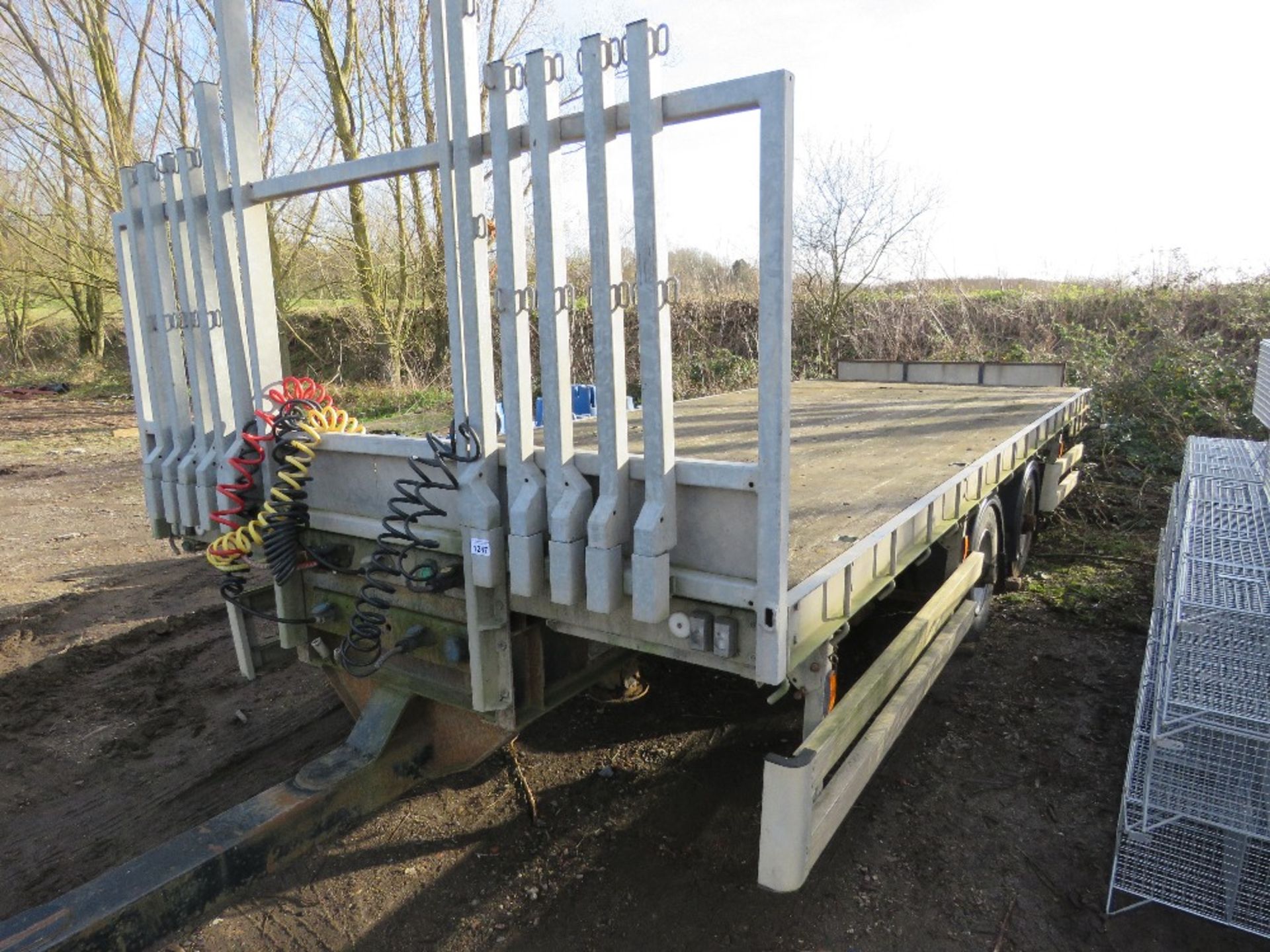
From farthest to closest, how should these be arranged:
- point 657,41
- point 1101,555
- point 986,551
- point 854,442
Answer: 1. point 1101,555
2. point 986,551
3. point 854,442
4. point 657,41

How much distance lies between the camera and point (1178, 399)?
9500mm

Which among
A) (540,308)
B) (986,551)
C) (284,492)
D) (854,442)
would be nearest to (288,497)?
(284,492)

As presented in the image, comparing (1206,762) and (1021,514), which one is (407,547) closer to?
(1206,762)

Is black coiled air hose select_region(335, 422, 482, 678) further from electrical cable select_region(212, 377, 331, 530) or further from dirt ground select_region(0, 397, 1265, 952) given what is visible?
dirt ground select_region(0, 397, 1265, 952)

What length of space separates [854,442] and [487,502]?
310 centimetres

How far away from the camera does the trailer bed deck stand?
2.94 meters

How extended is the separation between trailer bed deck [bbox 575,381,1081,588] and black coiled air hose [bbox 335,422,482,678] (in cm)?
102

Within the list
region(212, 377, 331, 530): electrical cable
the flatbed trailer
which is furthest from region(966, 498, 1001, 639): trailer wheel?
region(212, 377, 331, 530): electrical cable

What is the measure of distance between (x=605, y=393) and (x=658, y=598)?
540mm

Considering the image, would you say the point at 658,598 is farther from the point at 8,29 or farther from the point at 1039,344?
the point at 8,29

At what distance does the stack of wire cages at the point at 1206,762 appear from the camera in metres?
2.74

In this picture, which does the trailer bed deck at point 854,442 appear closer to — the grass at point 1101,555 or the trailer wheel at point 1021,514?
the trailer wheel at point 1021,514

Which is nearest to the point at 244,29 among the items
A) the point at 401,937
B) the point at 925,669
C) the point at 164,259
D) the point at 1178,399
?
the point at 164,259

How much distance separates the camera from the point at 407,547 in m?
2.42
